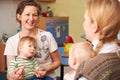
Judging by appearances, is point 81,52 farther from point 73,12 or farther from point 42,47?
point 73,12

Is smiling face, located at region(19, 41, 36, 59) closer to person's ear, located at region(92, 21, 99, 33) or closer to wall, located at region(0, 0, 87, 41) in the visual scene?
person's ear, located at region(92, 21, 99, 33)

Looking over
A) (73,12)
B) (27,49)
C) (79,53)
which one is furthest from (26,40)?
(73,12)

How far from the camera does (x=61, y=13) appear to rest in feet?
17.3

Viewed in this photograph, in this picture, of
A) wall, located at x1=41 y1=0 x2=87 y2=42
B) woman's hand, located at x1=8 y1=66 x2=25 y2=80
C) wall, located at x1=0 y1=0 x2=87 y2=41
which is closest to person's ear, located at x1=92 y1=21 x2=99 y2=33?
woman's hand, located at x1=8 y1=66 x2=25 y2=80

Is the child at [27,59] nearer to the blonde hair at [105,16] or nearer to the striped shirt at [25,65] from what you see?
the striped shirt at [25,65]

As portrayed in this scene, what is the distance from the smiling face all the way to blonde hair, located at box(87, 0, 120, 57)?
82 centimetres

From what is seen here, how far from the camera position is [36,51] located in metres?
1.84

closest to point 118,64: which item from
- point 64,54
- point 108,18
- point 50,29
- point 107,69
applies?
point 107,69

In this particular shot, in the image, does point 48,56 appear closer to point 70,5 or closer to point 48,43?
point 48,43

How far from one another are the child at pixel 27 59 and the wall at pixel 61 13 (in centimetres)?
272

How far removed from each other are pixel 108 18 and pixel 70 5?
422cm

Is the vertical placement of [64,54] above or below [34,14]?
below

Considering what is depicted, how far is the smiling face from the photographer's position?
69.3 inches

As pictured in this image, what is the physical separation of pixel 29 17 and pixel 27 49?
23 cm
